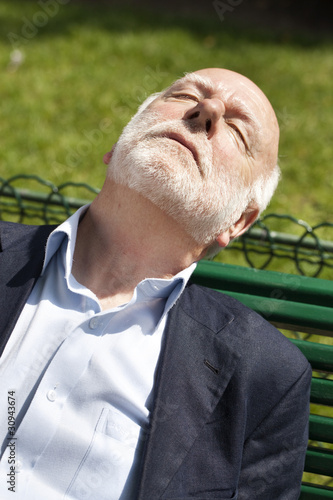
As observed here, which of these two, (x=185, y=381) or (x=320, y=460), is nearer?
(x=185, y=381)

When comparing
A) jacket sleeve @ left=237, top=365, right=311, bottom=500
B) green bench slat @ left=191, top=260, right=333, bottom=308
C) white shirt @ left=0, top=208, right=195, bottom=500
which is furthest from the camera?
green bench slat @ left=191, top=260, right=333, bottom=308

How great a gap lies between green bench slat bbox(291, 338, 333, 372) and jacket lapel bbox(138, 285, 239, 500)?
299 mm

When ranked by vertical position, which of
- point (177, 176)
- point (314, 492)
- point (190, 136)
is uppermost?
point (190, 136)

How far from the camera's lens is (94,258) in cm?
239

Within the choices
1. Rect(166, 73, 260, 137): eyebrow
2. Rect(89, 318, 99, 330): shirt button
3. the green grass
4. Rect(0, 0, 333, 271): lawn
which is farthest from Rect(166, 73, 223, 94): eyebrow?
the green grass

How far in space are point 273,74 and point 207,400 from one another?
218 inches

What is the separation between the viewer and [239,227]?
263 cm

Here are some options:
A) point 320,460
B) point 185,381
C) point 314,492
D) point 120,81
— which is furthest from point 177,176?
point 120,81

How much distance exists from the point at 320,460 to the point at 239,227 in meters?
1.05

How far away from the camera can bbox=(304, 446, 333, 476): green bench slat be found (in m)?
2.34

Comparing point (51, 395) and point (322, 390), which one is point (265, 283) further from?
point (51, 395)

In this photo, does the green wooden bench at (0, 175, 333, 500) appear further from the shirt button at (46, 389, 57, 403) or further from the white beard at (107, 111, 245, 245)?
the shirt button at (46, 389, 57, 403)

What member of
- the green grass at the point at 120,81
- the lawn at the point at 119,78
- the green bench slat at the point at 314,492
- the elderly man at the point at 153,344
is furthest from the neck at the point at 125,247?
the green grass at the point at 120,81

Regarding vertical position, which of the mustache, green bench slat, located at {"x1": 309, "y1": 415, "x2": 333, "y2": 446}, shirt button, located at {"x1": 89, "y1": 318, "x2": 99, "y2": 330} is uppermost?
the mustache
